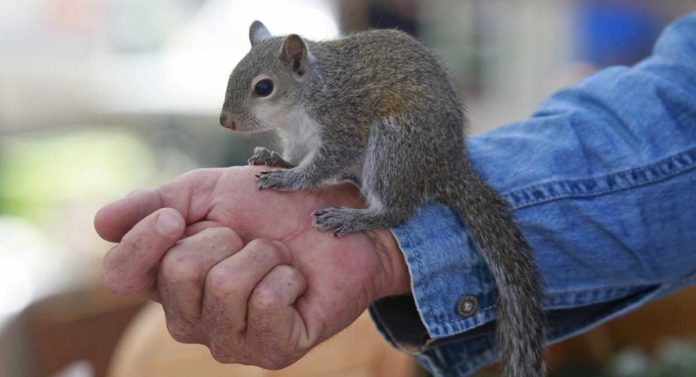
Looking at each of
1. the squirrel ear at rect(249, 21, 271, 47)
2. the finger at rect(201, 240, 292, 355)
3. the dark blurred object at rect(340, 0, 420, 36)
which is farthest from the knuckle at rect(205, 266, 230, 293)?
the dark blurred object at rect(340, 0, 420, 36)

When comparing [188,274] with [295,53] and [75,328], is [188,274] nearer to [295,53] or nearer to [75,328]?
[295,53]

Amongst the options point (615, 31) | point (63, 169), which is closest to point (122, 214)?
point (63, 169)

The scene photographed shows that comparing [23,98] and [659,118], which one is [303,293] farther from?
[23,98]

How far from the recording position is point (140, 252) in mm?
1040

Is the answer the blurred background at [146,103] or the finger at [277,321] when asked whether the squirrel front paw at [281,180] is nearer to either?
the finger at [277,321]

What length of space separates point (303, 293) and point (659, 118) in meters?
0.71

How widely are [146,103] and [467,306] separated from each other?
9.18 feet

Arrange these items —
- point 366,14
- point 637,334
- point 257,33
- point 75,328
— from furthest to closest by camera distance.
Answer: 1. point 366,14
2. point 637,334
3. point 75,328
4. point 257,33

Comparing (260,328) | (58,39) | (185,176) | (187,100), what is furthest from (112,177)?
(260,328)

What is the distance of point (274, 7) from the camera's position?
3734mm

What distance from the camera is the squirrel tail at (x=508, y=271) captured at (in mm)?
1162

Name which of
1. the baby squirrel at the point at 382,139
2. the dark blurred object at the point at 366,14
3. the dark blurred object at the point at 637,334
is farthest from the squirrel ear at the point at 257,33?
the dark blurred object at the point at 366,14

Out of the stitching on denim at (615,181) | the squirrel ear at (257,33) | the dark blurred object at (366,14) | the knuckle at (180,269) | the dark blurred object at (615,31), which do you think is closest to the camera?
the knuckle at (180,269)

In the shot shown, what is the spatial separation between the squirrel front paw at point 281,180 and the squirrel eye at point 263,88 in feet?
0.51
